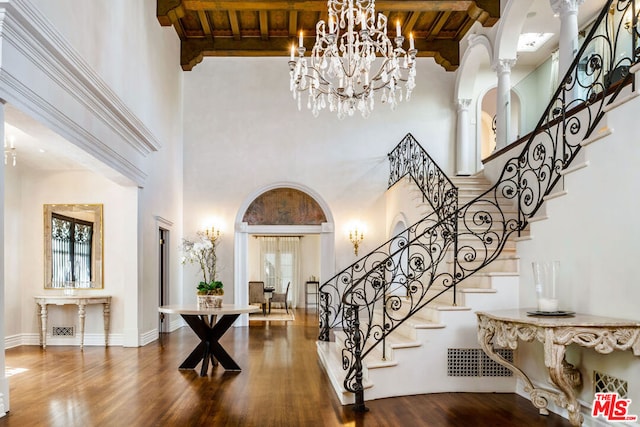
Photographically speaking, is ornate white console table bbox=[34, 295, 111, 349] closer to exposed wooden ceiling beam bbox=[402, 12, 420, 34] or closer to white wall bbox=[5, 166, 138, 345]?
white wall bbox=[5, 166, 138, 345]

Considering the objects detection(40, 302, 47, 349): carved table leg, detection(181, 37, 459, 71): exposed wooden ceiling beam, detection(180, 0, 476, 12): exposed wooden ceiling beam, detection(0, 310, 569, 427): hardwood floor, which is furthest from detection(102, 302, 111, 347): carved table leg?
detection(181, 37, 459, 71): exposed wooden ceiling beam

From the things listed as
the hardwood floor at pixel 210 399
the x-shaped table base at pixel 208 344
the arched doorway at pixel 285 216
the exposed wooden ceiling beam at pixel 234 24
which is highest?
the exposed wooden ceiling beam at pixel 234 24

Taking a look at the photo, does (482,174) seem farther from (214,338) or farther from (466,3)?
(214,338)

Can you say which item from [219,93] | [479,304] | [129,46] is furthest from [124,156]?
[479,304]

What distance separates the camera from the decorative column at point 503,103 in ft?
29.9

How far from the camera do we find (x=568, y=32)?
727 centimetres

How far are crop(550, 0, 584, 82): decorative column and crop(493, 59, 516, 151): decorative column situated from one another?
1.75 metres

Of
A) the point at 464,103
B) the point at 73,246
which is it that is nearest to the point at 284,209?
the point at 73,246

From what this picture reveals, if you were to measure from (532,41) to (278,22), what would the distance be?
17.1 ft

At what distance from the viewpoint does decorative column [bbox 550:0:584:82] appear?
7.23 meters

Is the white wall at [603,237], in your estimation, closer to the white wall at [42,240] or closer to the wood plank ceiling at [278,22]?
the wood plank ceiling at [278,22]

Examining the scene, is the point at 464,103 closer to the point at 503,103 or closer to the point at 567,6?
the point at 503,103

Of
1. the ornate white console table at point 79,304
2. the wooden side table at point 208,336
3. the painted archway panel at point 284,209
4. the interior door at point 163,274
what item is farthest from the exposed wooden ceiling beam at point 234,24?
the wooden side table at point 208,336

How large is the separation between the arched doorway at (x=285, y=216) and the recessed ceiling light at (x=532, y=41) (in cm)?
521
